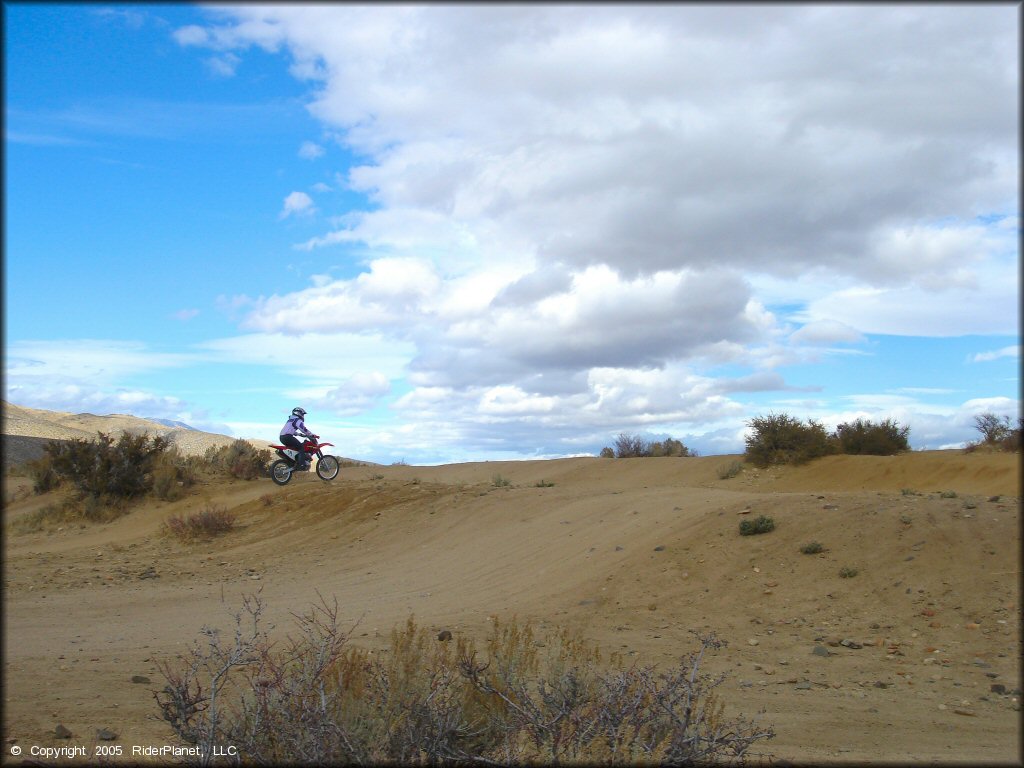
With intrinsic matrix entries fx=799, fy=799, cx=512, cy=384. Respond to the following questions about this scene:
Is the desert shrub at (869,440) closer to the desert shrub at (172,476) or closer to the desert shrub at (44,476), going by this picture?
the desert shrub at (172,476)

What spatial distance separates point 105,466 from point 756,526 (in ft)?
60.6

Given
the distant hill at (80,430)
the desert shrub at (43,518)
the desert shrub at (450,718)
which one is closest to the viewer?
the desert shrub at (450,718)

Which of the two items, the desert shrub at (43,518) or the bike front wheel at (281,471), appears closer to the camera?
the desert shrub at (43,518)

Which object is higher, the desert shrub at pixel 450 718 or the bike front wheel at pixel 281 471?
the bike front wheel at pixel 281 471

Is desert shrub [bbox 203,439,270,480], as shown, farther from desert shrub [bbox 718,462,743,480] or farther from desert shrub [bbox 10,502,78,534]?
desert shrub [bbox 718,462,743,480]

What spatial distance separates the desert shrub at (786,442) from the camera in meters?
22.2

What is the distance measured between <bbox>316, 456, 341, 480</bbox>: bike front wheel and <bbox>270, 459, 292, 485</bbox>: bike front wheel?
0.84m

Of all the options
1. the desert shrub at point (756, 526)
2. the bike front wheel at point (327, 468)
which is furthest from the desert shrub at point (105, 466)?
the desert shrub at point (756, 526)

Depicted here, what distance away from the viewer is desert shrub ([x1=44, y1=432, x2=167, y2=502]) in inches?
883

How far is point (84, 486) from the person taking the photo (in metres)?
22.4

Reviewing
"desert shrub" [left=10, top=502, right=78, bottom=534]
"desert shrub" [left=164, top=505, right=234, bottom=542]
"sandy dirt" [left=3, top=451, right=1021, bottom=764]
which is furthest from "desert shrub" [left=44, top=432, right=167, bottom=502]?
"desert shrub" [left=164, top=505, right=234, bottom=542]

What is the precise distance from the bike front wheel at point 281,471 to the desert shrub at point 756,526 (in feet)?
45.0

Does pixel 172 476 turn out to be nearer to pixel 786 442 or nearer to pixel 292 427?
pixel 292 427

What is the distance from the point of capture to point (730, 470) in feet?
74.0
